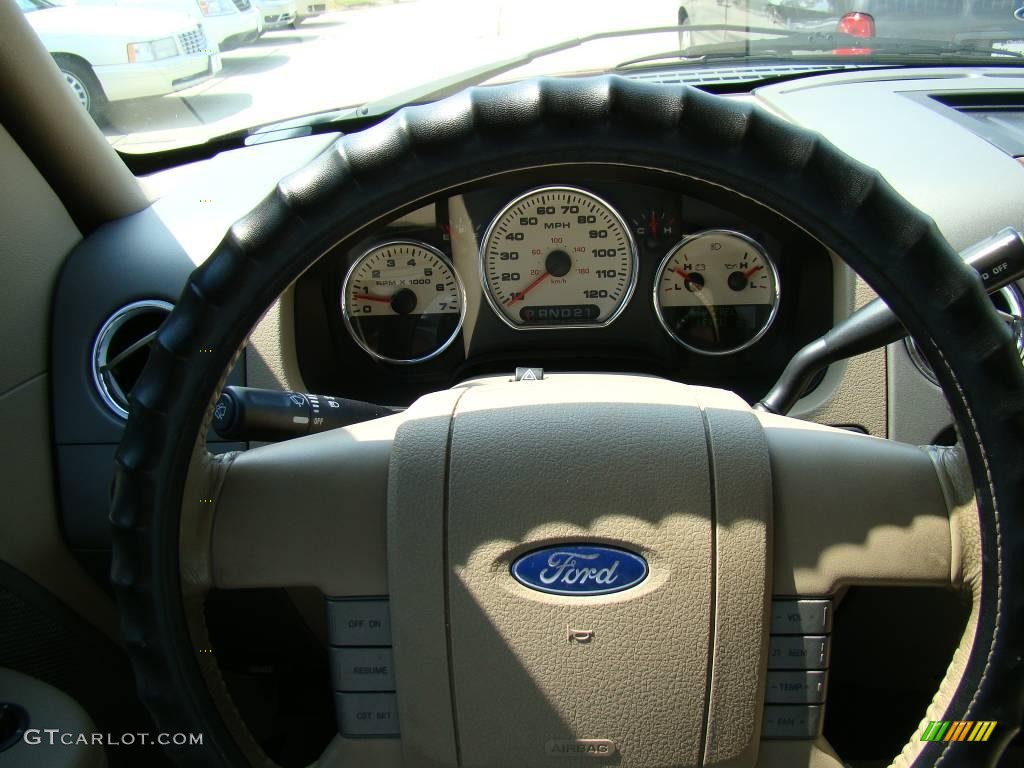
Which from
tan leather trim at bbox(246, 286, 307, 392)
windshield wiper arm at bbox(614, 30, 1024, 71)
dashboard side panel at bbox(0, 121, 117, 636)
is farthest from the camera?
windshield wiper arm at bbox(614, 30, 1024, 71)

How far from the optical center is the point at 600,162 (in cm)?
89

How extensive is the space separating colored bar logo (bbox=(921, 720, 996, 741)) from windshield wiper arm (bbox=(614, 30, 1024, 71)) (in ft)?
6.14

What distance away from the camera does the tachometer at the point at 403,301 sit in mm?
2412

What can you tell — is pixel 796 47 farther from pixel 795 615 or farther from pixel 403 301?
pixel 795 615

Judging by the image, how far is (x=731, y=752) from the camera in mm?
1063

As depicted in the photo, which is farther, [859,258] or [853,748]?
[853,748]

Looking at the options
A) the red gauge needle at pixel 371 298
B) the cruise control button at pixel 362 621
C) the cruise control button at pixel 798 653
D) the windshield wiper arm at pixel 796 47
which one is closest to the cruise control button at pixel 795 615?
the cruise control button at pixel 798 653

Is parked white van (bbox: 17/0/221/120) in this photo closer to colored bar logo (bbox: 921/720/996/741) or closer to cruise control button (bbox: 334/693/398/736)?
cruise control button (bbox: 334/693/398/736)

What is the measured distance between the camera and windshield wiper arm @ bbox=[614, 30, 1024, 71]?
2.49 metres

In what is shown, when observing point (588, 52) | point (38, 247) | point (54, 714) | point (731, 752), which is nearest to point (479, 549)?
point (731, 752)

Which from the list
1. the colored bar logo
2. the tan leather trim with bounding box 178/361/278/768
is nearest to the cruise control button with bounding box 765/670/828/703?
the colored bar logo

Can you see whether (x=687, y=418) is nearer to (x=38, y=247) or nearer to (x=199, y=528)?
(x=199, y=528)

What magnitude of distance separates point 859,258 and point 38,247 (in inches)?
63.7

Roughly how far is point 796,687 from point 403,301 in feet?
5.18
